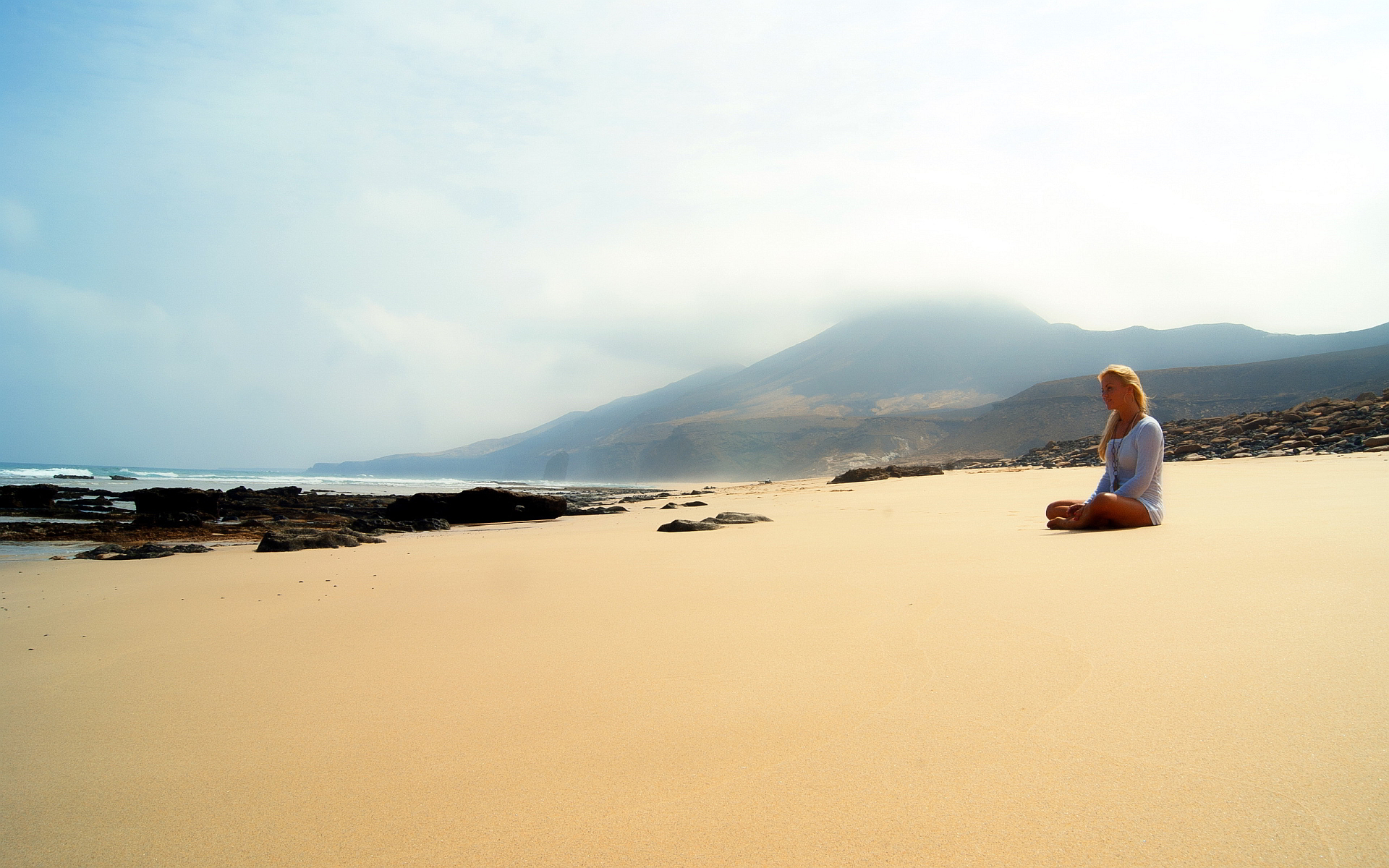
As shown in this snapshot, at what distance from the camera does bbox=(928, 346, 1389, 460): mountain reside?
47.0 metres

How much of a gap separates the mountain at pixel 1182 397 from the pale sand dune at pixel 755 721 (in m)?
49.4

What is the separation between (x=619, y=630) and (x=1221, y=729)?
171 centimetres

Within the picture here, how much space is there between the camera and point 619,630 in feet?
7.59

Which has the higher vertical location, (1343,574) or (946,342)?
(946,342)

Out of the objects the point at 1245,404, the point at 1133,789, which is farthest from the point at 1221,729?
the point at 1245,404

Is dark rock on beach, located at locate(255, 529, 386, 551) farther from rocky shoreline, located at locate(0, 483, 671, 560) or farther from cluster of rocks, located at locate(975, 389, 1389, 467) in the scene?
cluster of rocks, located at locate(975, 389, 1389, 467)

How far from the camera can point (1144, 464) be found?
393 cm

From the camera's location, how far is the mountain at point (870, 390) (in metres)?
69.0

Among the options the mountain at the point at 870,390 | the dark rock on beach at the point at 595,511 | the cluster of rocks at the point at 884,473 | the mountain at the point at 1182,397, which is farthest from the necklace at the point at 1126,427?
the mountain at the point at 870,390

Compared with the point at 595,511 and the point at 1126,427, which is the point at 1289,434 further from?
the point at 595,511

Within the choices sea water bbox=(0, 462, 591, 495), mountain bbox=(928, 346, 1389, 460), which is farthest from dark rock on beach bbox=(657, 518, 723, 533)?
mountain bbox=(928, 346, 1389, 460)

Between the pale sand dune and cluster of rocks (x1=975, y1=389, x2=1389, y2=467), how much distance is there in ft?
29.4

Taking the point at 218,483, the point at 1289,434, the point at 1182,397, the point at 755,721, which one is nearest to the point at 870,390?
the point at 1182,397

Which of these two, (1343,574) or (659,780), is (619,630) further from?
(1343,574)
